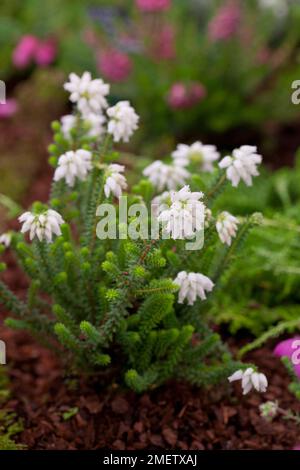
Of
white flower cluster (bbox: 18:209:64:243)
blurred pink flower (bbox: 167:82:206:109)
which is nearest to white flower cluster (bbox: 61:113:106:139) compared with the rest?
white flower cluster (bbox: 18:209:64:243)

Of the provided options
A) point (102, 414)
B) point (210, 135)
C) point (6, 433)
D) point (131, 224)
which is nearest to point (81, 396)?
point (102, 414)


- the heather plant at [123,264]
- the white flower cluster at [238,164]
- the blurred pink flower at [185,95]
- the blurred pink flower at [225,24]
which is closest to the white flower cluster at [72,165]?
the heather plant at [123,264]

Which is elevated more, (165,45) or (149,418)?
(165,45)

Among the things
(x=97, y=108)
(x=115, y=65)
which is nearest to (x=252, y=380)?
(x=97, y=108)

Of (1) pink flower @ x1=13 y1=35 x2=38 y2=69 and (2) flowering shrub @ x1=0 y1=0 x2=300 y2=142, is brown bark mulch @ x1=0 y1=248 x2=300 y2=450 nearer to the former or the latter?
(2) flowering shrub @ x1=0 y1=0 x2=300 y2=142

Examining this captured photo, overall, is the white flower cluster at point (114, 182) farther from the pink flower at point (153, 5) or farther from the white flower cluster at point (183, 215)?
the pink flower at point (153, 5)

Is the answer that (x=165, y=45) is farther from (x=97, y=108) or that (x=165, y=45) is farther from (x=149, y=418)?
(x=149, y=418)
